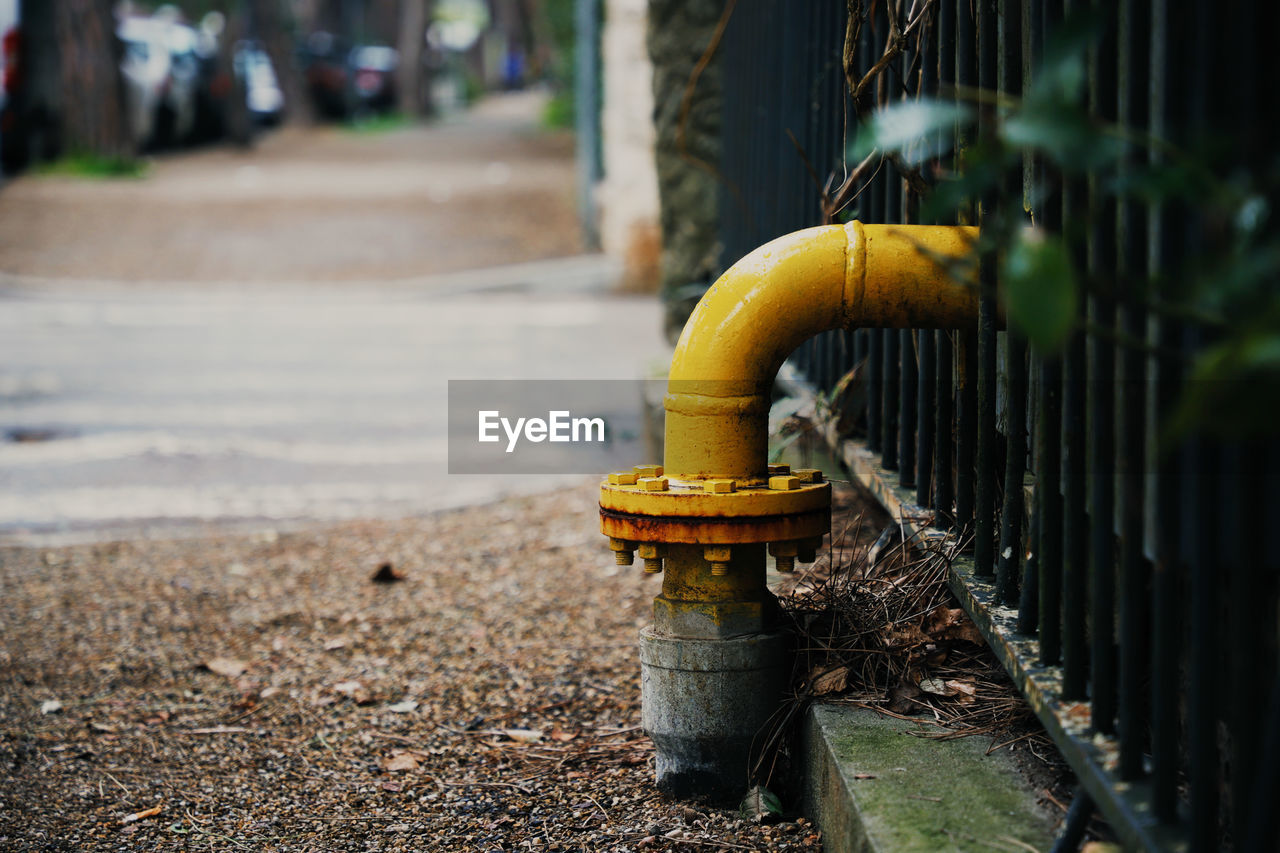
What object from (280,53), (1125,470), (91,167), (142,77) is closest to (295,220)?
(91,167)

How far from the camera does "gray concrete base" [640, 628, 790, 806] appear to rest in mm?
2336

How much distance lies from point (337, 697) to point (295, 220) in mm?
11784

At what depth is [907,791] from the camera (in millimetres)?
1941

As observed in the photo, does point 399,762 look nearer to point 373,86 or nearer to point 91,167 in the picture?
point 91,167

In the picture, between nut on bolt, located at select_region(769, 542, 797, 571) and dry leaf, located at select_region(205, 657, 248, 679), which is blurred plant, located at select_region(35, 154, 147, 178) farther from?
nut on bolt, located at select_region(769, 542, 797, 571)

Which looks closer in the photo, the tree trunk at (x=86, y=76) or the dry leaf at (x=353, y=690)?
the dry leaf at (x=353, y=690)

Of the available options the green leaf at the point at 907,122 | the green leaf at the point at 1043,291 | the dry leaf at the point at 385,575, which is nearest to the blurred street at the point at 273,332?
the dry leaf at the point at 385,575

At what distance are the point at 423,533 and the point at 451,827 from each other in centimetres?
237

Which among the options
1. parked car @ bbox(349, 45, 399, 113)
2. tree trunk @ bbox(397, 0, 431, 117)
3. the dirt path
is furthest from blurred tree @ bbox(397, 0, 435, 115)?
the dirt path

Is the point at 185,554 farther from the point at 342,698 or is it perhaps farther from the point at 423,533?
the point at 342,698

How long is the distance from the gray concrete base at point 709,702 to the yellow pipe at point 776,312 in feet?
1.06

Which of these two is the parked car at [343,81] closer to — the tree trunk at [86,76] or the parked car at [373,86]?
the parked car at [373,86]

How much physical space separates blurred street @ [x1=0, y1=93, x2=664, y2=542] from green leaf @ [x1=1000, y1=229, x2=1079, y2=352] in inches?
170

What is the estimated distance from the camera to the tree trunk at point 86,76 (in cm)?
1927
